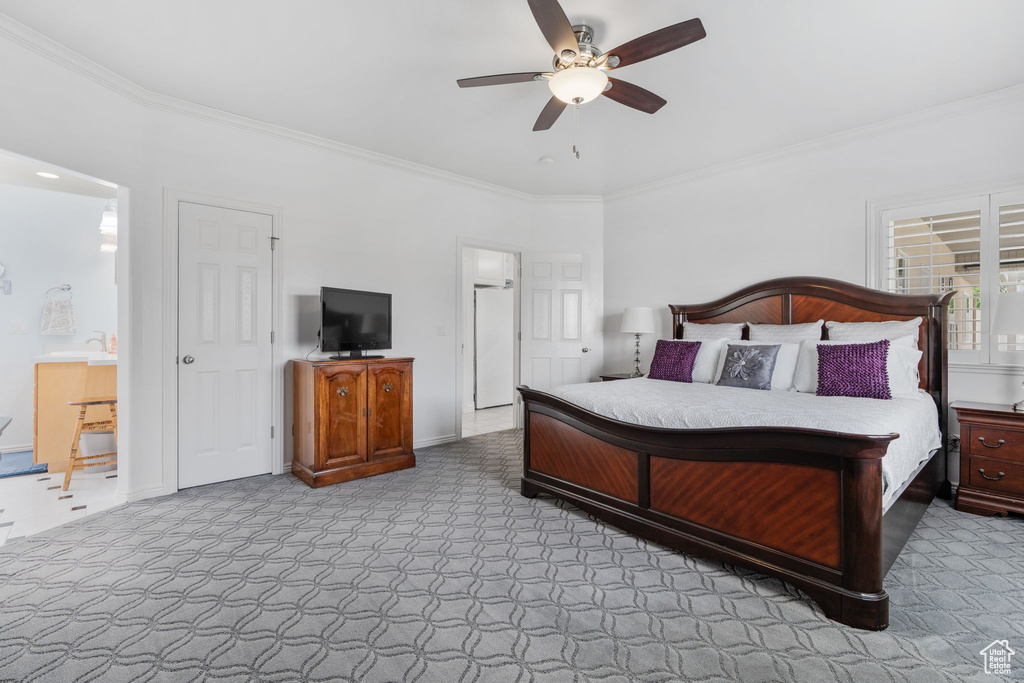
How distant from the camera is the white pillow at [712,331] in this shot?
412cm

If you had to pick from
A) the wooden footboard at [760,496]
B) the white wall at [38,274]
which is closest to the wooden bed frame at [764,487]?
the wooden footboard at [760,496]

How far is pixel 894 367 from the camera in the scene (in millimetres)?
3029

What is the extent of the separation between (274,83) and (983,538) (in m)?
5.05

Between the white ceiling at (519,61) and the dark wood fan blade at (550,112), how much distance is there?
0.29 metres

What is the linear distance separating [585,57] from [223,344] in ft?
10.4

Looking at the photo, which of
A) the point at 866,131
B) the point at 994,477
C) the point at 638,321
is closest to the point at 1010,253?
the point at 866,131

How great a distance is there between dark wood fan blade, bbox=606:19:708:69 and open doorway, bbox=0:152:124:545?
329 cm

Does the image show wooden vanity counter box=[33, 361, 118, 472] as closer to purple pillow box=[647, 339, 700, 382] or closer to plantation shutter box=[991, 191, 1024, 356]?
purple pillow box=[647, 339, 700, 382]

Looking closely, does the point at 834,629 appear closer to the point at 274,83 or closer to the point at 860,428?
the point at 860,428

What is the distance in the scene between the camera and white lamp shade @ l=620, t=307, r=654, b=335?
481 centimetres

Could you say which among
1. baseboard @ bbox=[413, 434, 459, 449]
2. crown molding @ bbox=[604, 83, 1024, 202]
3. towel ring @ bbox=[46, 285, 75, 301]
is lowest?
baseboard @ bbox=[413, 434, 459, 449]

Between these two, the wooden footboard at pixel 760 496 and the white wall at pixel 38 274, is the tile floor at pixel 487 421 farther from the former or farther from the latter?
the white wall at pixel 38 274

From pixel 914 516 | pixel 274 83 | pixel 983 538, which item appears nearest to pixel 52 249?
pixel 274 83

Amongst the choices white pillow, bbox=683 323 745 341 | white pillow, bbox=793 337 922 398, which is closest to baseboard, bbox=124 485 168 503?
white pillow, bbox=683 323 745 341
